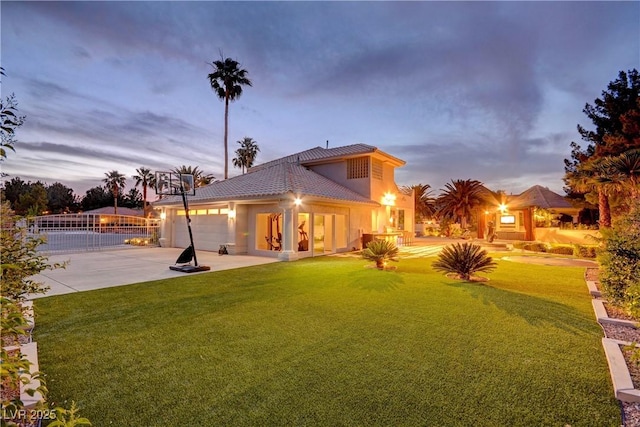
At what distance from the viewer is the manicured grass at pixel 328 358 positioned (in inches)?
111

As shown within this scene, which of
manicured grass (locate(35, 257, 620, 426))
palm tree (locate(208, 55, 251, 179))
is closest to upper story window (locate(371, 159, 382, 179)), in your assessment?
manicured grass (locate(35, 257, 620, 426))

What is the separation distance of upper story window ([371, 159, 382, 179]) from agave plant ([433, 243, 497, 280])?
33.0 ft

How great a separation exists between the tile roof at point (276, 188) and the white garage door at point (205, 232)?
121cm

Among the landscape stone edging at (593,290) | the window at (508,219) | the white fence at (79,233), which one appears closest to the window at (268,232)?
the white fence at (79,233)

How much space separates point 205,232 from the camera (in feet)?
57.1

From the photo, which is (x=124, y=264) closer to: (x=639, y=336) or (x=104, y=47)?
(x=104, y=47)

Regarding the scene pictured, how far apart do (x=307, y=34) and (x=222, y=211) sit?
9.67 meters

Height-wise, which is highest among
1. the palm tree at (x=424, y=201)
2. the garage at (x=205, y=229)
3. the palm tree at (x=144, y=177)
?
the palm tree at (x=144, y=177)

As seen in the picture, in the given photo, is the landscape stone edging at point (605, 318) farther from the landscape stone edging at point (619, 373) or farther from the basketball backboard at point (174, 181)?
the basketball backboard at point (174, 181)

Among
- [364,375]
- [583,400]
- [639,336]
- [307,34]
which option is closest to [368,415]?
[364,375]

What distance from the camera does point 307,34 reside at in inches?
535

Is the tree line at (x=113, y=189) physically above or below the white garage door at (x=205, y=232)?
above

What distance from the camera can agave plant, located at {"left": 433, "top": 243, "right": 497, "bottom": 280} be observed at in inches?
349

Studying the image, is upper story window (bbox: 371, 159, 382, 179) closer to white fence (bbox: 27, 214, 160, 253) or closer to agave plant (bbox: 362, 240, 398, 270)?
agave plant (bbox: 362, 240, 398, 270)
